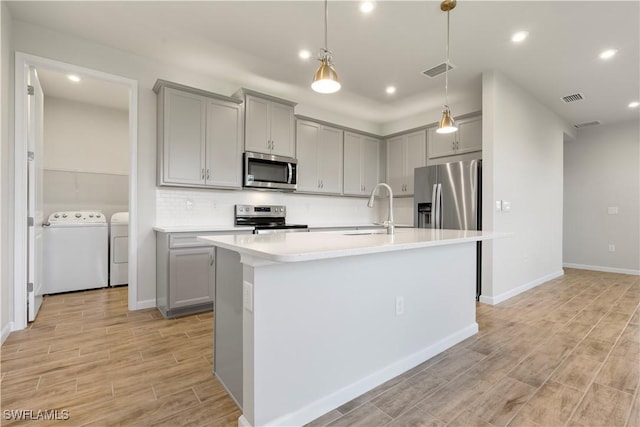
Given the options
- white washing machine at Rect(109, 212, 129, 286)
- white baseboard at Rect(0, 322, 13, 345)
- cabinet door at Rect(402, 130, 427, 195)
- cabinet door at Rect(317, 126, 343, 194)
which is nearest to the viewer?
white baseboard at Rect(0, 322, 13, 345)

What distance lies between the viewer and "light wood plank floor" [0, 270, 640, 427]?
157 cm

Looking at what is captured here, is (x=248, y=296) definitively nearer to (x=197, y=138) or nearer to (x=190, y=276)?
(x=190, y=276)

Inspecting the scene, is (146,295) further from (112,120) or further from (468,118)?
(468,118)

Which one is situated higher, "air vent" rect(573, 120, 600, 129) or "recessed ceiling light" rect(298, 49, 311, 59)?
"recessed ceiling light" rect(298, 49, 311, 59)

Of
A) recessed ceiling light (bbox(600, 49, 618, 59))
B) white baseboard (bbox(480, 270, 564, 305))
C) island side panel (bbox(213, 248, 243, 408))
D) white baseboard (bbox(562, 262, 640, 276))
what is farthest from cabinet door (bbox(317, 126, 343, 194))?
white baseboard (bbox(562, 262, 640, 276))

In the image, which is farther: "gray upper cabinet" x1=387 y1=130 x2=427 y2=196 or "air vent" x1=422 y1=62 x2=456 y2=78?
"gray upper cabinet" x1=387 y1=130 x2=427 y2=196

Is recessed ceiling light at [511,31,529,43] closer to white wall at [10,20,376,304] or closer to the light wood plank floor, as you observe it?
the light wood plank floor

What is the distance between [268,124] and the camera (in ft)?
12.8

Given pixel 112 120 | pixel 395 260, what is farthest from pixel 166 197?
pixel 395 260

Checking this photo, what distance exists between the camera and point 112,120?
4867mm

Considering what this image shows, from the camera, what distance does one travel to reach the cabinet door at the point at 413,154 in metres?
4.86

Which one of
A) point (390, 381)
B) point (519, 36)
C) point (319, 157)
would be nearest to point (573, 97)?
Answer: point (519, 36)

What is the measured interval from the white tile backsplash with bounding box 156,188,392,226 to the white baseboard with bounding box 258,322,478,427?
268 centimetres

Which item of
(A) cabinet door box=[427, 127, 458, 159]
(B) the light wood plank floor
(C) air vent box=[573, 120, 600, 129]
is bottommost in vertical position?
(B) the light wood plank floor
